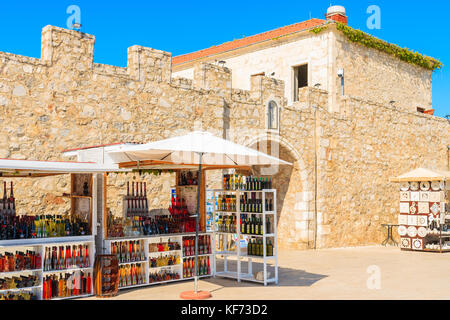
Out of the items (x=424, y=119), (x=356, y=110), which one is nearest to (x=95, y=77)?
(x=356, y=110)

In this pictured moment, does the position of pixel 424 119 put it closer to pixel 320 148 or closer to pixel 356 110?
pixel 356 110

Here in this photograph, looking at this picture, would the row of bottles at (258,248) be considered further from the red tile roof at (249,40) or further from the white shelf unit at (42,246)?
the red tile roof at (249,40)

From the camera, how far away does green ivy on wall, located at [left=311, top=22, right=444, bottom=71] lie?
1391cm

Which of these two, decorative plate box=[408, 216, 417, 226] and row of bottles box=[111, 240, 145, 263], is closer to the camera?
row of bottles box=[111, 240, 145, 263]

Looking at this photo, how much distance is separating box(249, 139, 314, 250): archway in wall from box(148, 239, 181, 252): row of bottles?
16.6ft

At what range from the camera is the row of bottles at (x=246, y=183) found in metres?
7.27

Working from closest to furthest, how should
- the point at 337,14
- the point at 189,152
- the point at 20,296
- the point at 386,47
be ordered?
the point at 20,296 → the point at 189,152 → the point at 337,14 → the point at 386,47

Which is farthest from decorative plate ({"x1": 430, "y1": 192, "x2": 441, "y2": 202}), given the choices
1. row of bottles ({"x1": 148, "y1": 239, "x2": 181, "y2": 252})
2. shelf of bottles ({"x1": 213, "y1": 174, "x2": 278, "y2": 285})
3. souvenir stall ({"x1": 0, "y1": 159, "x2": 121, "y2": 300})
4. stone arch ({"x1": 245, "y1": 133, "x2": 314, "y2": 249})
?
souvenir stall ({"x1": 0, "y1": 159, "x2": 121, "y2": 300})

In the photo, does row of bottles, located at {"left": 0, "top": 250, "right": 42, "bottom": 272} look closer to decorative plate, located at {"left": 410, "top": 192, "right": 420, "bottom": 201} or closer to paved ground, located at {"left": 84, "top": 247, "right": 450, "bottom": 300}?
paved ground, located at {"left": 84, "top": 247, "right": 450, "bottom": 300}

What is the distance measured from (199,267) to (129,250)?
4.39 feet

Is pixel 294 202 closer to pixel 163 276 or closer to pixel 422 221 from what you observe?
pixel 422 221

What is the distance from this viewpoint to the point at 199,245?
758 cm

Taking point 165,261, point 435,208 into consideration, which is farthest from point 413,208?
point 165,261
